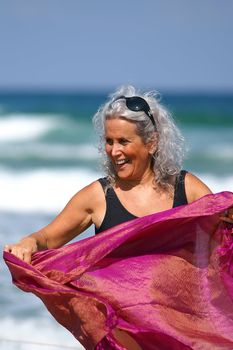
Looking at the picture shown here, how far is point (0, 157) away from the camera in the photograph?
837 inches

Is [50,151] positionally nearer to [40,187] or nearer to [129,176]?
[40,187]

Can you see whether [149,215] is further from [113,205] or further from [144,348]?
[144,348]

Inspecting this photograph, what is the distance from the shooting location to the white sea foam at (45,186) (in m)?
14.4

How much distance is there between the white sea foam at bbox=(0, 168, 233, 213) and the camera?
1441 centimetres

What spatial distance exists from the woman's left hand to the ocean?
0.51 metres

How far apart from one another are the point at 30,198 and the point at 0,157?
6364 millimetres

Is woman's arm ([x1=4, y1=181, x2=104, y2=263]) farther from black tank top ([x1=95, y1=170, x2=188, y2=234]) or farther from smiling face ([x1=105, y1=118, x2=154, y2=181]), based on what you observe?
smiling face ([x1=105, y1=118, x2=154, y2=181])

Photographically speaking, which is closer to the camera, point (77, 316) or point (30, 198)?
point (77, 316)

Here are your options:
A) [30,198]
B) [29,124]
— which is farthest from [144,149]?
[29,124]

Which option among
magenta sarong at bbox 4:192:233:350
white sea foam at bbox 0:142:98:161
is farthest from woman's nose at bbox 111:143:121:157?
white sea foam at bbox 0:142:98:161

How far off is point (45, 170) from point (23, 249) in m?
14.7

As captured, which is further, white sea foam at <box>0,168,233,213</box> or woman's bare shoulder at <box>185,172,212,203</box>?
white sea foam at <box>0,168,233,213</box>

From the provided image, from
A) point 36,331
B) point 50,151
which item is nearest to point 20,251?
point 36,331

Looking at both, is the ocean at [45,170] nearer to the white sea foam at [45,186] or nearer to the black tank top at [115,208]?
the white sea foam at [45,186]
